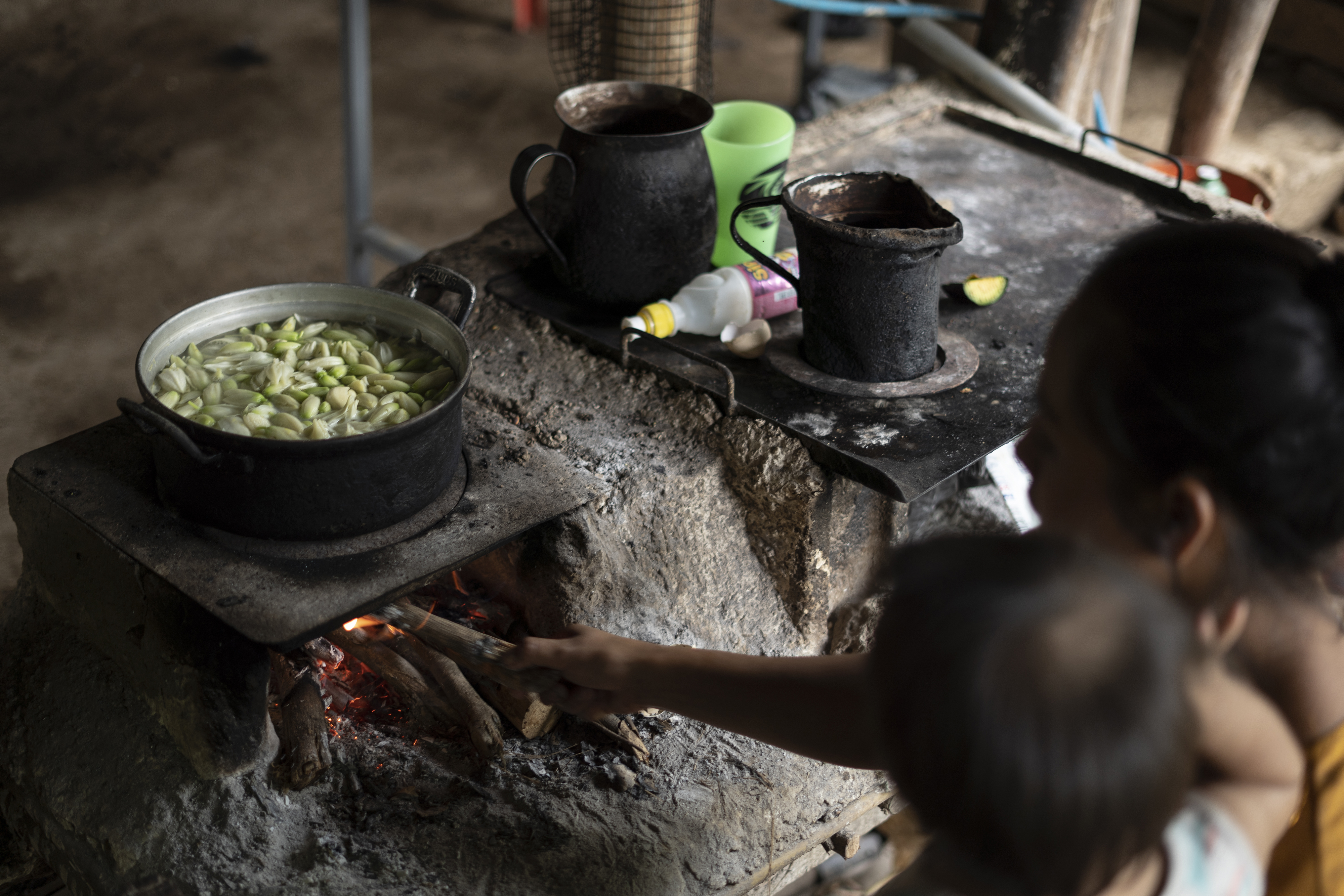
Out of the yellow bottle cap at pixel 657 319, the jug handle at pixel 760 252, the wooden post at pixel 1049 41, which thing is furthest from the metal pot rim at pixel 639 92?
the wooden post at pixel 1049 41

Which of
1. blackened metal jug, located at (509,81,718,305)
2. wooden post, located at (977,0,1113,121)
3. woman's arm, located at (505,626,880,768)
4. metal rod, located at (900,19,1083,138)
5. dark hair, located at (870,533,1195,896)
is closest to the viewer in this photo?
dark hair, located at (870,533,1195,896)

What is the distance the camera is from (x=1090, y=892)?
0.91m

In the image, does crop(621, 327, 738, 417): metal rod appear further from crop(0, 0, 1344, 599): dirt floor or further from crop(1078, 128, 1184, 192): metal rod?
crop(0, 0, 1344, 599): dirt floor

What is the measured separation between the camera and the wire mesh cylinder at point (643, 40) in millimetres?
2975

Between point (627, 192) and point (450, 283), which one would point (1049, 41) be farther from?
point (450, 283)

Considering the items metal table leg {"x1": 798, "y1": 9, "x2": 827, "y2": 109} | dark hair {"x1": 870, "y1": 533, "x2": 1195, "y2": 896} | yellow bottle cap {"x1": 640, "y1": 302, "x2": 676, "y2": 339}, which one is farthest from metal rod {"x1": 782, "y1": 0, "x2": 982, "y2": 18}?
dark hair {"x1": 870, "y1": 533, "x2": 1195, "y2": 896}

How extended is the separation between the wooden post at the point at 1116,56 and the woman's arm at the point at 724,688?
9.03ft

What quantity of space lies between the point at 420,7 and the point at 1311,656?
6908mm

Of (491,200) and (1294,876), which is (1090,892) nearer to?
(1294,876)

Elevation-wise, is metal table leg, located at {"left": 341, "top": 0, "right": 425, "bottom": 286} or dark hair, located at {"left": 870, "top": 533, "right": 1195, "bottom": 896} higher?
dark hair, located at {"left": 870, "top": 533, "right": 1195, "bottom": 896}

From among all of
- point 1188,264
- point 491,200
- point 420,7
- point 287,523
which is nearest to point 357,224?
point 491,200

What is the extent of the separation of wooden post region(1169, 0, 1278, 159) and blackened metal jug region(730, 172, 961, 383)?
2259mm

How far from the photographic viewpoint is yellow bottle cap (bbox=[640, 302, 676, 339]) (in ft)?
6.72

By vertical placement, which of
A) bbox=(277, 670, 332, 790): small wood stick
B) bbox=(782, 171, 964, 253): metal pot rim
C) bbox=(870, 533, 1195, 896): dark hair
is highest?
bbox=(870, 533, 1195, 896): dark hair
